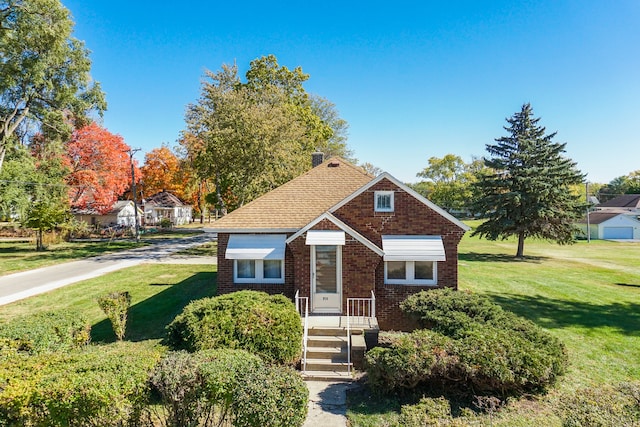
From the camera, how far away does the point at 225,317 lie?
9766 mm

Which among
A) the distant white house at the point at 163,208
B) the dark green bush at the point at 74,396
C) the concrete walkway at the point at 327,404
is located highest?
the distant white house at the point at 163,208

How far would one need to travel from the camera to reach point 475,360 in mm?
7805

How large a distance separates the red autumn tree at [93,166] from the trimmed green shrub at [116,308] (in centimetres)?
3170

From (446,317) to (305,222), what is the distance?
21.4 ft

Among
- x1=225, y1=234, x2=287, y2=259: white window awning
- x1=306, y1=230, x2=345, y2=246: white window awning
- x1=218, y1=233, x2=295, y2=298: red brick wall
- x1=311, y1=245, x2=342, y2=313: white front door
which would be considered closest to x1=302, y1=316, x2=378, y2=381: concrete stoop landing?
x1=311, y1=245, x2=342, y2=313: white front door

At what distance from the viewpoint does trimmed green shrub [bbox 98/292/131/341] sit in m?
11.7

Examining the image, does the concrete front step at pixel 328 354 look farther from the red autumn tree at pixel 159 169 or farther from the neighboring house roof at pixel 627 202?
the neighboring house roof at pixel 627 202

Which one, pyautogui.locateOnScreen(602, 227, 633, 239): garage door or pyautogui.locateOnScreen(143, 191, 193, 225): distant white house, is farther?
pyautogui.locateOnScreen(143, 191, 193, 225): distant white house

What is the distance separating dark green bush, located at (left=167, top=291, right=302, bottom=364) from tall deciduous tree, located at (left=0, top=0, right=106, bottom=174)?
3081 cm

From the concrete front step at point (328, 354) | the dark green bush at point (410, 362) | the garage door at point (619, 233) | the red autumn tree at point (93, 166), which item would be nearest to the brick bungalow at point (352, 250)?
the concrete front step at point (328, 354)

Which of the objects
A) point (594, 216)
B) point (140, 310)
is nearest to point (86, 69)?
point (140, 310)

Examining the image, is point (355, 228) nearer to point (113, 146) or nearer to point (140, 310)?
point (140, 310)

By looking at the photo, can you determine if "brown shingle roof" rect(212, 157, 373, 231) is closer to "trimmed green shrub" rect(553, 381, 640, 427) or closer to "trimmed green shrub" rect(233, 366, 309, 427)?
"trimmed green shrub" rect(233, 366, 309, 427)

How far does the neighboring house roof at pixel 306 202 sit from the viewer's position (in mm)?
13734
